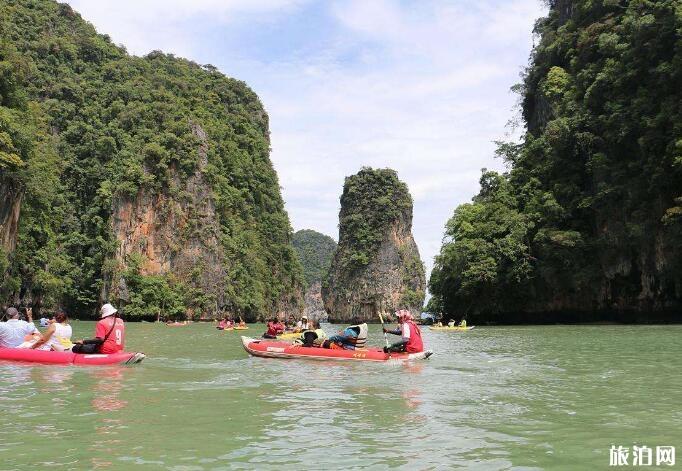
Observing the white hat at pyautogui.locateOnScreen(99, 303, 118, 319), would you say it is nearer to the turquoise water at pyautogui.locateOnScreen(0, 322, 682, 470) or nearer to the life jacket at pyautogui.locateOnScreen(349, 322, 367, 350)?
the turquoise water at pyautogui.locateOnScreen(0, 322, 682, 470)

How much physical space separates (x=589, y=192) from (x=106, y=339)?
3088 centimetres

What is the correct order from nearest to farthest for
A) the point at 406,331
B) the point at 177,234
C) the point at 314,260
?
1. the point at 406,331
2. the point at 177,234
3. the point at 314,260

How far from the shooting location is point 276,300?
233 ft

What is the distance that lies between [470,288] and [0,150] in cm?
2789

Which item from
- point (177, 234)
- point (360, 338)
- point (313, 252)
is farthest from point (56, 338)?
point (313, 252)

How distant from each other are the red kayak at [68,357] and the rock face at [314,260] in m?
119

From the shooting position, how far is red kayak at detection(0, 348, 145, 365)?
1180cm

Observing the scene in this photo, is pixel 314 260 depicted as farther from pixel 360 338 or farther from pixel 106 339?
pixel 106 339

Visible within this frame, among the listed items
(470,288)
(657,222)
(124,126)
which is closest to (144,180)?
(124,126)

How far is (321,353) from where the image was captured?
14.2 m

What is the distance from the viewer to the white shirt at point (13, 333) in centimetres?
1281

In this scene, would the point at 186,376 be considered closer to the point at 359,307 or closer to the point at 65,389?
the point at 65,389

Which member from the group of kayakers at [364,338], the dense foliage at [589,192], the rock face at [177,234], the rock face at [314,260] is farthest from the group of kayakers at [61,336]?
the rock face at [314,260]

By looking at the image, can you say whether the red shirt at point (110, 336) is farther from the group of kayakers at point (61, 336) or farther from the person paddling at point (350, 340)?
the person paddling at point (350, 340)
